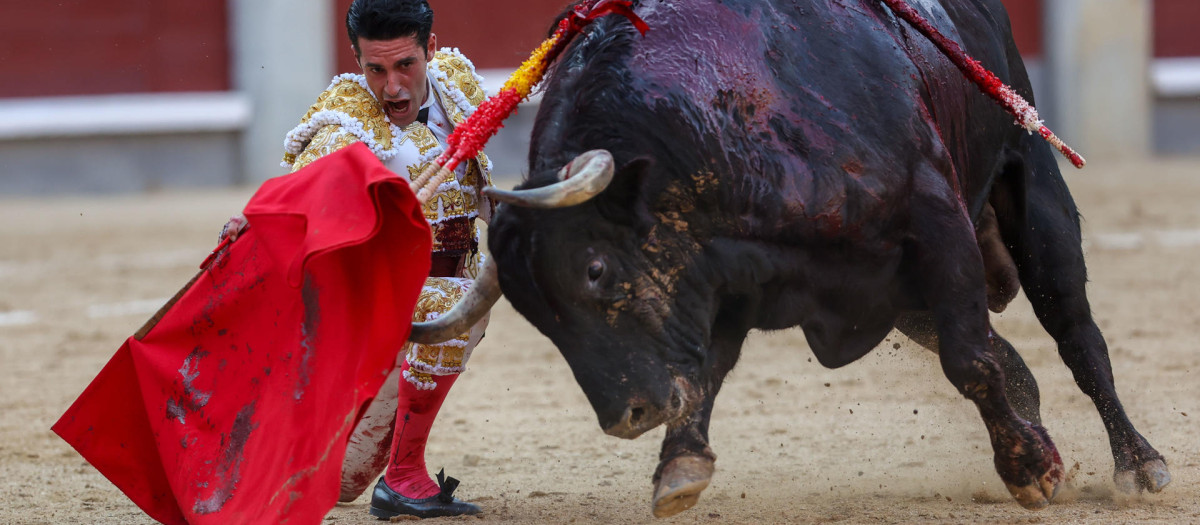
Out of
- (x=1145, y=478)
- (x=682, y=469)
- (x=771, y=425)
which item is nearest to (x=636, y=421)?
(x=682, y=469)

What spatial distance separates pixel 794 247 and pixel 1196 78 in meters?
9.75

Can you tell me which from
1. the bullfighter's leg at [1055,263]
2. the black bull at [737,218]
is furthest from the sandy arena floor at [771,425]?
the black bull at [737,218]

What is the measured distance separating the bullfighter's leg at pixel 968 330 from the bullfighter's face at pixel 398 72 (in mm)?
1015

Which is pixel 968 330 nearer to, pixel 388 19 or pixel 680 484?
pixel 680 484

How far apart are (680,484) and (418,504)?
800 millimetres

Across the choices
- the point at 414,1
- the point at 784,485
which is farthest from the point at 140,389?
the point at 784,485

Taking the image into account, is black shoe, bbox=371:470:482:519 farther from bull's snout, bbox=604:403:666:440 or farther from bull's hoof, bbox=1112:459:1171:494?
bull's hoof, bbox=1112:459:1171:494

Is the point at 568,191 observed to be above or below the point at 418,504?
above

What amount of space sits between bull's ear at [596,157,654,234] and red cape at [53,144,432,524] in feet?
1.08

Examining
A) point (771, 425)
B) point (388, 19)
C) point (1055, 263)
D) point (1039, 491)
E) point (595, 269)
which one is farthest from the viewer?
point (771, 425)

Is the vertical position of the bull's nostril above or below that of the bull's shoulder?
below

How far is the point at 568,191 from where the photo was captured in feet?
7.92

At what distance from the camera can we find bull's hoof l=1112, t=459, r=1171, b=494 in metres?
3.08

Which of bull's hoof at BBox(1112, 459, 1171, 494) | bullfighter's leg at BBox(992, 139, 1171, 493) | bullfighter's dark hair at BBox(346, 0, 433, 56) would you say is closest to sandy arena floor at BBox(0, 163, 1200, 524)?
bull's hoof at BBox(1112, 459, 1171, 494)
